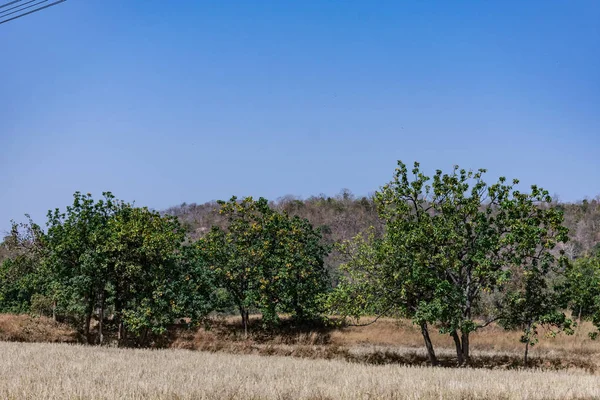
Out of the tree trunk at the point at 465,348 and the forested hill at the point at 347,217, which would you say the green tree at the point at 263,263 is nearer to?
the tree trunk at the point at 465,348

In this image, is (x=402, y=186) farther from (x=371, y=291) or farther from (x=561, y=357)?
(x=561, y=357)

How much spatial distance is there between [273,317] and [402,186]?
929 inches

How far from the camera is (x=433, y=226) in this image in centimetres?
2630

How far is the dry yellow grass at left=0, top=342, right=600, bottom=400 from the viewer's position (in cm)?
1439

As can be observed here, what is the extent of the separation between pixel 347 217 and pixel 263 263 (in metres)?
80.2

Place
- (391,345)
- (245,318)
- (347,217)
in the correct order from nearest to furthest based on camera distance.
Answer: (391,345), (245,318), (347,217)

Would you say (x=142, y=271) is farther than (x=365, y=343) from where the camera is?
No

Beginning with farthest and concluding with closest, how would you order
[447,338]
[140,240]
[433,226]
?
[447,338], [140,240], [433,226]

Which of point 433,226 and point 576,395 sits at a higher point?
point 433,226

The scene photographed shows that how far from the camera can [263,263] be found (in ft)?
160

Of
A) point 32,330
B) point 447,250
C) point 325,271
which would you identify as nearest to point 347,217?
point 325,271

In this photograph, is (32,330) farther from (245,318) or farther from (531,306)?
(531,306)

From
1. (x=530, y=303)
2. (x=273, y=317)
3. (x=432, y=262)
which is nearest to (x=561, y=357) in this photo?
(x=530, y=303)

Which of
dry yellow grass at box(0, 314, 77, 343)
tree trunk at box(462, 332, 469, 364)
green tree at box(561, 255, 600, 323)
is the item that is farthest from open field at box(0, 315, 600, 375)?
green tree at box(561, 255, 600, 323)
